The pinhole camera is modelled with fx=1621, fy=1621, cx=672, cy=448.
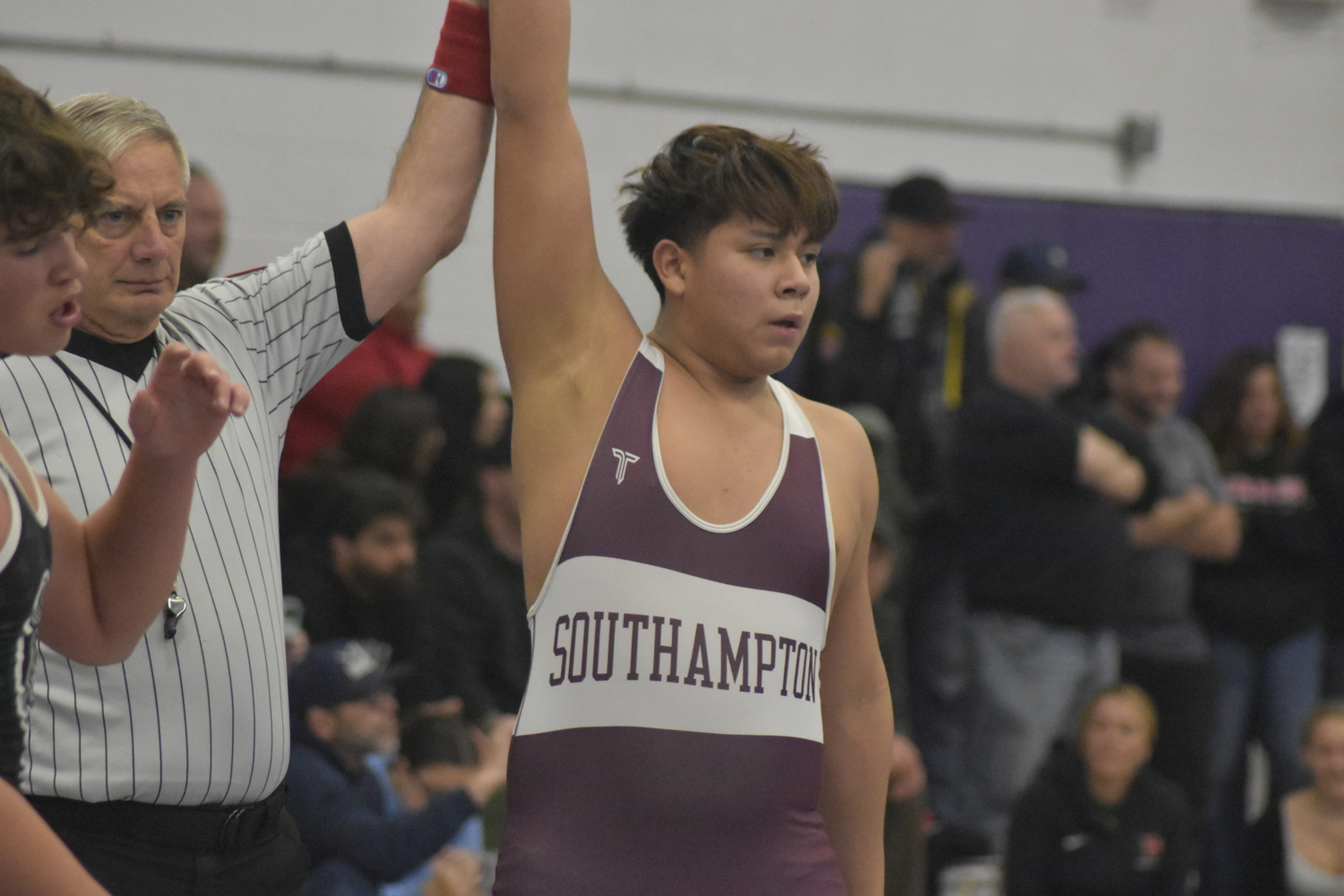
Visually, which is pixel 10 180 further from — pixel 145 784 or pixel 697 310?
pixel 697 310

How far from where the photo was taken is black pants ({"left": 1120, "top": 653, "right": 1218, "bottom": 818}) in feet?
17.1

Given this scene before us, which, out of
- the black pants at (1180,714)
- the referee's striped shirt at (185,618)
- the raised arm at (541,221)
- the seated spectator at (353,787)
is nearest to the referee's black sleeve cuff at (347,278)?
the referee's striped shirt at (185,618)

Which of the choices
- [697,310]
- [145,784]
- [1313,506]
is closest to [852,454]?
[697,310]

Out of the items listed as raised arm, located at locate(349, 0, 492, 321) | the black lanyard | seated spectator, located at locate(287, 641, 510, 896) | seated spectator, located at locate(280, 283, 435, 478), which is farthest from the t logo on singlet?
seated spectator, located at locate(280, 283, 435, 478)

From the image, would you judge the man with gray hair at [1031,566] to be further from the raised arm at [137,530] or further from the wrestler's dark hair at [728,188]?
the raised arm at [137,530]

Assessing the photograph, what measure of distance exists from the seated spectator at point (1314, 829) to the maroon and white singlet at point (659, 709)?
299 centimetres

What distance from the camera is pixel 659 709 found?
6.99 feet

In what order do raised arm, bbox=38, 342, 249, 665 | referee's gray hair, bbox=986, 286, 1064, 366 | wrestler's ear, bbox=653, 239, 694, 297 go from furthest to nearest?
1. referee's gray hair, bbox=986, 286, 1064, 366
2. wrestler's ear, bbox=653, 239, 694, 297
3. raised arm, bbox=38, 342, 249, 665

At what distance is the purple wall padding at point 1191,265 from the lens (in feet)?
24.5

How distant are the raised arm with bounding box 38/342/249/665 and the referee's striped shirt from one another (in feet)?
0.74

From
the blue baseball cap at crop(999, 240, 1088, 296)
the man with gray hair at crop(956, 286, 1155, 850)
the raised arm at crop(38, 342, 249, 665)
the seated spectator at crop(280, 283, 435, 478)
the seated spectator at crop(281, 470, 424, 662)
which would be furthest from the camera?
the blue baseball cap at crop(999, 240, 1088, 296)

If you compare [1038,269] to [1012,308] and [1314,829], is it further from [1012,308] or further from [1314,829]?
[1314,829]

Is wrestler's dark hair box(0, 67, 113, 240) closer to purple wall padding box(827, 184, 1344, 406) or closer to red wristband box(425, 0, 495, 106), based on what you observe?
red wristband box(425, 0, 495, 106)

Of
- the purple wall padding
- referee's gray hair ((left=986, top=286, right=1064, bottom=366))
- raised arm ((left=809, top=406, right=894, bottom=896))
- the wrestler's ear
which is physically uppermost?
the purple wall padding
